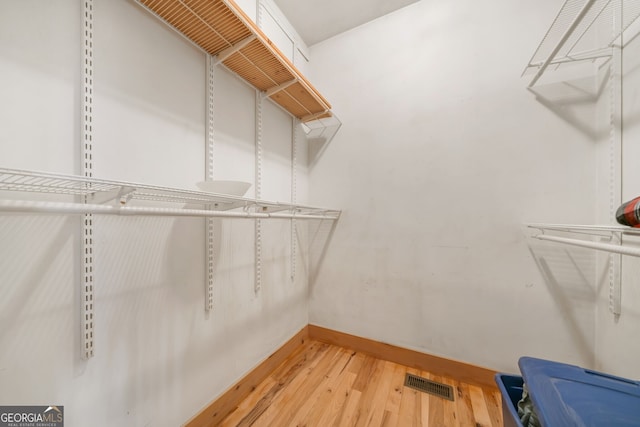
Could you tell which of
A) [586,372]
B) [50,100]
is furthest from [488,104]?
[50,100]

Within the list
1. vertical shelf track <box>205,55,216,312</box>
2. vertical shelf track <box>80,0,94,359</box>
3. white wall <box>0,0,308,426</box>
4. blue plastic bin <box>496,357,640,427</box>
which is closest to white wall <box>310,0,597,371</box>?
blue plastic bin <box>496,357,640,427</box>

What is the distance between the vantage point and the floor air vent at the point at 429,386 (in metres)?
1.29

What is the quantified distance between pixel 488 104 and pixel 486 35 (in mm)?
424

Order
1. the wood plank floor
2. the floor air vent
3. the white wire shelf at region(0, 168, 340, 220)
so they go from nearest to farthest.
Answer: the white wire shelf at region(0, 168, 340, 220), the wood plank floor, the floor air vent

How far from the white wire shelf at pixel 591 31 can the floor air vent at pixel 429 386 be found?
178cm

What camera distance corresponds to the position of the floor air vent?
4.23ft

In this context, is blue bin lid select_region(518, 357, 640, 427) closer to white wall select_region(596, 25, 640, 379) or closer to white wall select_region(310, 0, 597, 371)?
white wall select_region(596, 25, 640, 379)

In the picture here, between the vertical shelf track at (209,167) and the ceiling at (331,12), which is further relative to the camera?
the ceiling at (331,12)

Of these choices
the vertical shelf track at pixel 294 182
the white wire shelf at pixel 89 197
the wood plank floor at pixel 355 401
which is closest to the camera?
the white wire shelf at pixel 89 197

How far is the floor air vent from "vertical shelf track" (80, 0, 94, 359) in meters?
1.59

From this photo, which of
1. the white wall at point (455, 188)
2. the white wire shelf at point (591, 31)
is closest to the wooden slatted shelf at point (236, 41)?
the white wall at point (455, 188)

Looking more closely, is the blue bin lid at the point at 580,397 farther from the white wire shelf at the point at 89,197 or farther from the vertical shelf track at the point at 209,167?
the vertical shelf track at the point at 209,167

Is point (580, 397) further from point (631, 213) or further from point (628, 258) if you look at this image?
point (628, 258)

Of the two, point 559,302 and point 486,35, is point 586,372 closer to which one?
point 559,302
